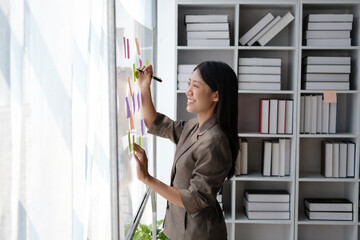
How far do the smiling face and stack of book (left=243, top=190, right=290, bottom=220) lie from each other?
1.58 m

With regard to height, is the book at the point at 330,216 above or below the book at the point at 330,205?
below

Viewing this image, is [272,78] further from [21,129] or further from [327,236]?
[21,129]

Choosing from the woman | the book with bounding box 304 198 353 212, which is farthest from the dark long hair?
the book with bounding box 304 198 353 212

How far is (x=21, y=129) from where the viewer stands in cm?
68

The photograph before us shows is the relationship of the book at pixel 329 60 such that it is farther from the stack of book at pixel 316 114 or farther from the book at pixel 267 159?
the book at pixel 267 159

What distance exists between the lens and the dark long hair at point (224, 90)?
1714 millimetres

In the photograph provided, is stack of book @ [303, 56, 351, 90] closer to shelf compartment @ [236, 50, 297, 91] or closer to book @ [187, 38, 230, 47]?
shelf compartment @ [236, 50, 297, 91]

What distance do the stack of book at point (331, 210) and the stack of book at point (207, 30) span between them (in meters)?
1.51

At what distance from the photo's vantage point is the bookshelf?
3104 millimetres

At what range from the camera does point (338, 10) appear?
11.0ft

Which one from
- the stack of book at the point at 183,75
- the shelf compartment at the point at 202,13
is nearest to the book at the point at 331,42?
the shelf compartment at the point at 202,13

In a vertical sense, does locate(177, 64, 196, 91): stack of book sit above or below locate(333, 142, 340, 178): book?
above

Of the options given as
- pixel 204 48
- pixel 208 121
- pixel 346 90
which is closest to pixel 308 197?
Answer: pixel 346 90

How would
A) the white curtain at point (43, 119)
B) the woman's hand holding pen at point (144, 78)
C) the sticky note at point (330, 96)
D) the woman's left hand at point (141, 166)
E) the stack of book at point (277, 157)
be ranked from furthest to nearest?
the stack of book at point (277, 157) < the sticky note at point (330, 96) < the woman's hand holding pen at point (144, 78) < the woman's left hand at point (141, 166) < the white curtain at point (43, 119)
